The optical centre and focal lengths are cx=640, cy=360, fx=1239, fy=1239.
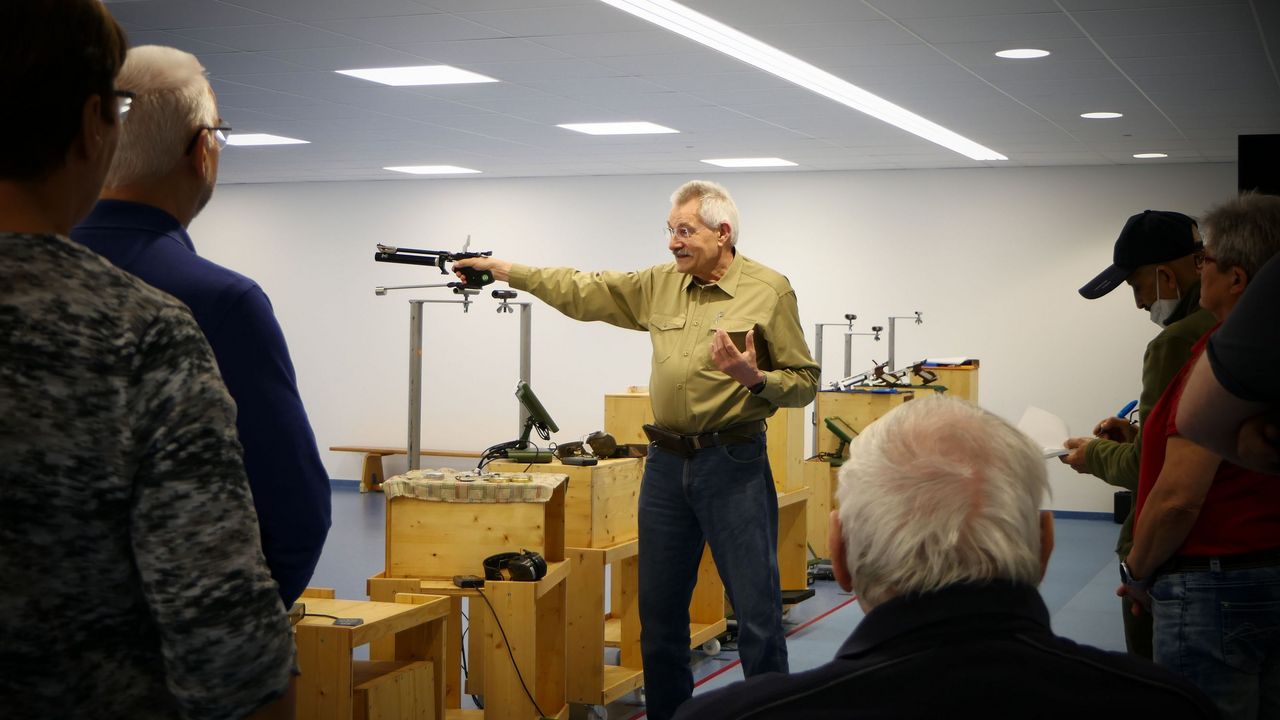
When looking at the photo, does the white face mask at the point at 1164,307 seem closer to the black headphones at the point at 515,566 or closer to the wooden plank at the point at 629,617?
the black headphones at the point at 515,566

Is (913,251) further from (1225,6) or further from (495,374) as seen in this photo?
(1225,6)

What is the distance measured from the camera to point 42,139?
1.09 m

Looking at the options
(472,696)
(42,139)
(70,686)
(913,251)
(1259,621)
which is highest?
(913,251)

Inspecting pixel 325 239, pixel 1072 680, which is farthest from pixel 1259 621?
pixel 325 239

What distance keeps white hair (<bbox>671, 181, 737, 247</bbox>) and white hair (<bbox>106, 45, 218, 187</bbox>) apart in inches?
86.3

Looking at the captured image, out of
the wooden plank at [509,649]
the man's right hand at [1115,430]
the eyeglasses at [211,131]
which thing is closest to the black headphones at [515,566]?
the wooden plank at [509,649]

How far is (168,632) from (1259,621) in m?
1.88

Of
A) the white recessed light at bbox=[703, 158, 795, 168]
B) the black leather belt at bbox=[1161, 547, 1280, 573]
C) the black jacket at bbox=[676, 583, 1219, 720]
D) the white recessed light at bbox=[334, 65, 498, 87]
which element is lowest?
the black leather belt at bbox=[1161, 547, 1280, 573]

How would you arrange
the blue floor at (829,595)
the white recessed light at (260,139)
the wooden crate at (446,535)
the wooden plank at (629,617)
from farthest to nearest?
1. the white recessed light at (260,139)
2. the blue floor at (829,595)
3. the wooden plank at (629,617)
4. the wooden crate at (446,535)

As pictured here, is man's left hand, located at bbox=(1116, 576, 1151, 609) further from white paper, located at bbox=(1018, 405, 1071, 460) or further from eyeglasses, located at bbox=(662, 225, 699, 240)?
eyeglasses, located at bbox=(662, 225, 699, 240)

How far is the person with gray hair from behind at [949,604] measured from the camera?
1.10 m

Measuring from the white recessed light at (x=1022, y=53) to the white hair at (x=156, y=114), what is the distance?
5.20 metres

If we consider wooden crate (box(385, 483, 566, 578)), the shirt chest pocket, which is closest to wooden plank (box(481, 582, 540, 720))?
wooden crate (box(385, 483, 566, 578))

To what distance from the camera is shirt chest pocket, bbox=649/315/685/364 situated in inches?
145
